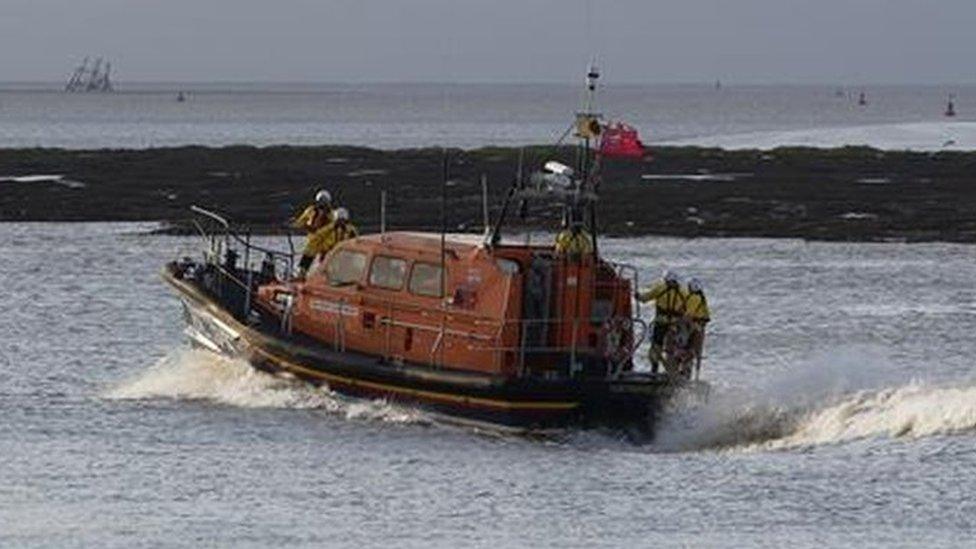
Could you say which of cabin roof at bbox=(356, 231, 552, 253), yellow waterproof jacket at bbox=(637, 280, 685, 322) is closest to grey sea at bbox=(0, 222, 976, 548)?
yellow waterproof jacket at bbox=(637, 280, 685, 322)

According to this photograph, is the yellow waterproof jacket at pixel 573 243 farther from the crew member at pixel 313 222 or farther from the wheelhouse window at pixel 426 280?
the crew member at pixel 313 222

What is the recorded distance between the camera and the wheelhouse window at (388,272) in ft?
89.1

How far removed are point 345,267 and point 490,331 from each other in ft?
8.03

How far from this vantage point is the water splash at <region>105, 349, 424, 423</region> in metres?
27.1

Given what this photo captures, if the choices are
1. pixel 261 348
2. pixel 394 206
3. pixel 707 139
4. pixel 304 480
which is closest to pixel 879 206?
pixel 394 206

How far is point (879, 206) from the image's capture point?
6134cm

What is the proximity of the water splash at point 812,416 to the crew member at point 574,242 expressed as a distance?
1853 mm

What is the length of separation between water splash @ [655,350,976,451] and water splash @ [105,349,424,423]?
296 cm

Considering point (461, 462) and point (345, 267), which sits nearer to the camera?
point (461, 462)

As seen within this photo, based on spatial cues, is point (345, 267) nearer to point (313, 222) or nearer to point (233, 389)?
point (313, 222)

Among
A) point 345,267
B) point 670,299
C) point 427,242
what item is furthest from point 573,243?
point 345,267

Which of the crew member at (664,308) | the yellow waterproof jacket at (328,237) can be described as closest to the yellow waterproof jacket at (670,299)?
the crew member at (664,308)

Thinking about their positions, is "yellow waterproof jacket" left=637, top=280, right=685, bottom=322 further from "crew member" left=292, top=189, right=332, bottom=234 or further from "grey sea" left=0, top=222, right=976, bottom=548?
"crew member" left=292, top=189, right=332, bottom=234

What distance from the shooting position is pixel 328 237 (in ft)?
95.2
